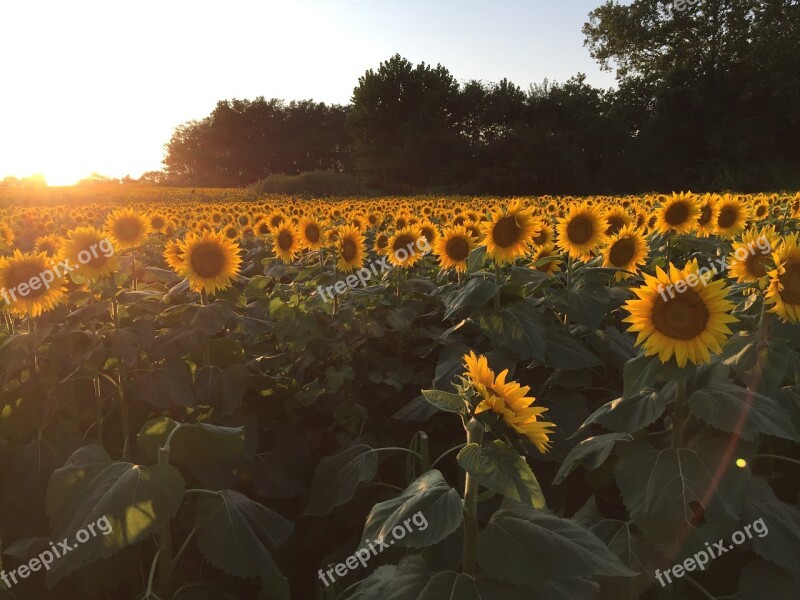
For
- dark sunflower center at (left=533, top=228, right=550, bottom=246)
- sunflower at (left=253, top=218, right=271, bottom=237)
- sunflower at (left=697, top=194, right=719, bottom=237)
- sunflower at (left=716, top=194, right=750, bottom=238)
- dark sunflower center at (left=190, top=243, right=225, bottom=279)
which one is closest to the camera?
dark sunflower center at (left=190, top=243, right=225, bottom=279)

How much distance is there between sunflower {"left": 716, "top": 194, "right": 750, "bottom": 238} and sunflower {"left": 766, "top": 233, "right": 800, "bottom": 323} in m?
4.02

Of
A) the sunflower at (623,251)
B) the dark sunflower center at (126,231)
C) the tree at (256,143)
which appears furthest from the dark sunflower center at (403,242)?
the tree at (256,143)

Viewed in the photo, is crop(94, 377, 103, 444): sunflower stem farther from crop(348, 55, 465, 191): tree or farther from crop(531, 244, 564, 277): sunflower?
crop(348, 55, 465, 191): tree

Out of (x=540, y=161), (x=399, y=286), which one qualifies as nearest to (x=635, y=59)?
(x=540, y=161)

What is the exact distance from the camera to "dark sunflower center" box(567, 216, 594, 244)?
480cm

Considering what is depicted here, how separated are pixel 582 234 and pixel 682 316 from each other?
110 inches

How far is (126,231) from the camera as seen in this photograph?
223 inches

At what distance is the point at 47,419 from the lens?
3033 mm

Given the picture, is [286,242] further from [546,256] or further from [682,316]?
[682,316]

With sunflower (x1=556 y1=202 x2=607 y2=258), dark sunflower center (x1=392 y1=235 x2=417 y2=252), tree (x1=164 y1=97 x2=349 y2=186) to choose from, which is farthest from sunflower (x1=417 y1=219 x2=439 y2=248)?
tree (x1=164 y1=97 x2=349 y2=186)

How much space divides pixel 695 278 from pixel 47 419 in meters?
3.09

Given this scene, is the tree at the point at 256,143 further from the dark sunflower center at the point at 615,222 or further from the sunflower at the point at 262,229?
the dark sunflower center at the point at 615,222

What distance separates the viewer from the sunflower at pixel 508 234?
13.0 feet

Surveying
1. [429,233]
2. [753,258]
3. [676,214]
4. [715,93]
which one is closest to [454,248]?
[429,233]
